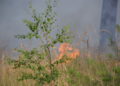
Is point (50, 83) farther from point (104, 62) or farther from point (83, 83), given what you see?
point (104, 62)

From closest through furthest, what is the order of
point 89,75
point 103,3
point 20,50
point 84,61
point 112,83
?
point 20,50, point 112,83, point 89,75, point 84,61, point 103,3

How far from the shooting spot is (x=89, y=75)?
354 cm

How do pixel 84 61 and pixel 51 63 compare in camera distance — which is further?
pixel 84 61

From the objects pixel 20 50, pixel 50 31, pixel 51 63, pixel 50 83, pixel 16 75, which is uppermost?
pixel 50 31

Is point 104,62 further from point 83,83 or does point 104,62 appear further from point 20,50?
point 20,50

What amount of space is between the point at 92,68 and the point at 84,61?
28 centimetres

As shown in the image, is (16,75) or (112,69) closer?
(112,69)

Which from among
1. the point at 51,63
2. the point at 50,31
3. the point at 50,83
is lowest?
the point at 50,83

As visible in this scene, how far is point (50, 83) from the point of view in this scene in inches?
103

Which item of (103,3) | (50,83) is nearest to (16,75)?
(50,83)

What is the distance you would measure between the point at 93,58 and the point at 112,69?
77 centimetres

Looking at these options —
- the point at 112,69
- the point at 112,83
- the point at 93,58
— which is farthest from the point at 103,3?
the point at 112,83

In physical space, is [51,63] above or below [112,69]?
above

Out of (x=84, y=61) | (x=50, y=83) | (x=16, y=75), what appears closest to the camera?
(x=50, y=83)
